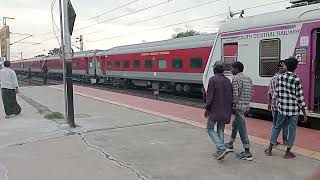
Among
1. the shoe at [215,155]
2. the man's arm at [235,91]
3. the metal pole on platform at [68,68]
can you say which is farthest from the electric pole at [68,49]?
the man's arm at [235,91]

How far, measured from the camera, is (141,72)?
1035 inches

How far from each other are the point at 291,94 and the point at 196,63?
12846 millimetres

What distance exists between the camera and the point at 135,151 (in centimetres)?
798

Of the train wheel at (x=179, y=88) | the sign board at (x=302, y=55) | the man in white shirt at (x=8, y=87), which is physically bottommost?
the train wheel at (x=179, y=88)

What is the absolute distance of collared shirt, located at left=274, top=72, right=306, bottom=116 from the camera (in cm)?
708

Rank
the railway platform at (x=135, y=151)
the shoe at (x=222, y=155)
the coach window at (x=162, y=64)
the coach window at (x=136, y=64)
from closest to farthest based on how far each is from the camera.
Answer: the railway platform at (x=135, y=151), the shoe at (x=222, y=155), the coach window at (x=162, y=64), the coach window at (x=136, y=64)

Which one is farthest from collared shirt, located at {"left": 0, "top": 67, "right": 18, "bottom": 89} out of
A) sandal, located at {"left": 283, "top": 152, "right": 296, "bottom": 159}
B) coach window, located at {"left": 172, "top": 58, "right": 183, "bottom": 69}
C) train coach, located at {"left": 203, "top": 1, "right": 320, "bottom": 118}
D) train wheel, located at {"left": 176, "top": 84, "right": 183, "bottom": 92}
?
train wheel, located at {"left": 176, "top": 84, "right": 183, "bottom": 92}

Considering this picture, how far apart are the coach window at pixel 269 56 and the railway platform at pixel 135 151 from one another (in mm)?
1349

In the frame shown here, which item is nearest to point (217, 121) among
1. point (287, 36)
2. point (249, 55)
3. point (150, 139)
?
point (150, 139)

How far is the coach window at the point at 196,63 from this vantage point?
1959cm

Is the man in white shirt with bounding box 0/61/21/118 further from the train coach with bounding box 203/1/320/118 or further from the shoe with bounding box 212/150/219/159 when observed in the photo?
the shoe with bounding box 212/150/219/159

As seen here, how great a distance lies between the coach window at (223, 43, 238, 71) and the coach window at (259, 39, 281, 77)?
1226mm

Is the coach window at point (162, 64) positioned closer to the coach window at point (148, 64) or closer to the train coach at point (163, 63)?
the train coach at point (163, 63)

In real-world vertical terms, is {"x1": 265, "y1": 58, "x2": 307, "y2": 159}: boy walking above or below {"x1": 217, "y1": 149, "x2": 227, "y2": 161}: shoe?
above
